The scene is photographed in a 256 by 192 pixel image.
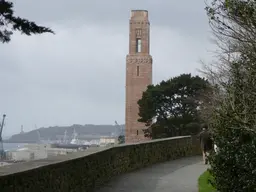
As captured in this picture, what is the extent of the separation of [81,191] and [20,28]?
15.2ft

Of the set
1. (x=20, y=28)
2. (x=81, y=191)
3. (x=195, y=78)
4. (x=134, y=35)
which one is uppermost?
(x=134, y=35)

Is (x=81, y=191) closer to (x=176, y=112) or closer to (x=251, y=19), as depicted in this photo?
(x=251, y=19)

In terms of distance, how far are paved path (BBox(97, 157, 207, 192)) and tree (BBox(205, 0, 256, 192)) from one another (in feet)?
10.8

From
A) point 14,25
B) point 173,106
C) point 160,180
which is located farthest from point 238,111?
point 173,106

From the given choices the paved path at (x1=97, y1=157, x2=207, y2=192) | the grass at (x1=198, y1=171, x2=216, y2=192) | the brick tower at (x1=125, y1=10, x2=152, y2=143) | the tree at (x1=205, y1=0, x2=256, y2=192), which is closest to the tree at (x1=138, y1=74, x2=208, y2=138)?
the brick tower at (x1=125, y1=10, x2=152, y2=143)

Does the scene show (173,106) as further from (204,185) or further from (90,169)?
(90,169)

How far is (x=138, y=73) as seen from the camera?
277ft

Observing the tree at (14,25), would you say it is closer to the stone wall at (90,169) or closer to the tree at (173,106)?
the stone wall at (90,169)

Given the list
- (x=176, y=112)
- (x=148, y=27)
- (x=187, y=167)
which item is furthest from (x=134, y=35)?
(x=187, y=167)

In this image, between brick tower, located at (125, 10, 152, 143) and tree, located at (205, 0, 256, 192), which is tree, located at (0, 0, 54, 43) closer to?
tree, located at (205, 0, 256, 192)

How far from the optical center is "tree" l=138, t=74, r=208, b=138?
170 ft

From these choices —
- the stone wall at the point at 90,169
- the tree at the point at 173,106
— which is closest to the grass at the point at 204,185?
the stone wall at the point at 90,169

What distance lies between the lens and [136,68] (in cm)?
8538

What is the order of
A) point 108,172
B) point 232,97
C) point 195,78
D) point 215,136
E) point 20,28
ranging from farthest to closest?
point 195,78 < point 108,172 < point 215,136 < point 232,97 < point 20,28
